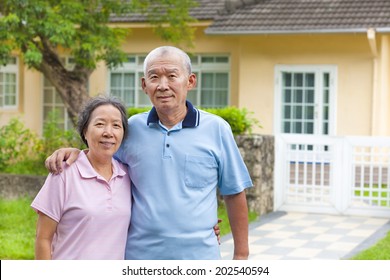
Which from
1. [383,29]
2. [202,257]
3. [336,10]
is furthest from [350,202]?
[202,257]

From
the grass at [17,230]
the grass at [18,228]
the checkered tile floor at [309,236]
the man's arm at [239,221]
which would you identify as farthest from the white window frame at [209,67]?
the man's arm at [239,221]

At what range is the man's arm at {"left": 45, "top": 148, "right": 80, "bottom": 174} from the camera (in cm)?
374

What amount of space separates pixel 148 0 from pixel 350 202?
6593mm

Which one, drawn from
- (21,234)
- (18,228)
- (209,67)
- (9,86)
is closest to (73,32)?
(18,228)

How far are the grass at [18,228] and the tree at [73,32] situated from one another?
11.1 ft

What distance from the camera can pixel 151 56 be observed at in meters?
3.81

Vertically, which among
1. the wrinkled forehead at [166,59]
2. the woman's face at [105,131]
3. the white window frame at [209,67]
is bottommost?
the woman's face at [105,131]

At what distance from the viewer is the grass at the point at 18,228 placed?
8688 mm

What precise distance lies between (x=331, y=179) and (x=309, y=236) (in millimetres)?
2181

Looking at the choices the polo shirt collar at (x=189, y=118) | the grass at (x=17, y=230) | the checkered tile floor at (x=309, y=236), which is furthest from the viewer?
the checkered tile floor at (x=309, y=236)

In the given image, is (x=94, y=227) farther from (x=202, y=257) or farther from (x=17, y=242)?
(x=17, y=242)

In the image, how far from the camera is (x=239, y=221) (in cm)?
401

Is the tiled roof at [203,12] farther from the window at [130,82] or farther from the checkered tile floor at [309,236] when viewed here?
the checkered tile floor at [309,236]

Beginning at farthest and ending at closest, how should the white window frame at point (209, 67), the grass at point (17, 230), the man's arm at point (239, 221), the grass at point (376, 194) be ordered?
the white window frame at point (209, 67) → the grass at point (376, 194) → the grass at point (17, 230) → the man's arm at point (239, 221)
